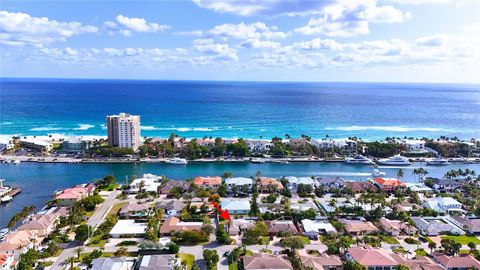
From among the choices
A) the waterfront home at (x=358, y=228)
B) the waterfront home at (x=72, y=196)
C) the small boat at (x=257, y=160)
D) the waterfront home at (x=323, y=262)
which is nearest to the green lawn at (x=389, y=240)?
the waterfront home at (x=358, y=228)

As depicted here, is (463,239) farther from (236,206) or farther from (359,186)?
(236,206)

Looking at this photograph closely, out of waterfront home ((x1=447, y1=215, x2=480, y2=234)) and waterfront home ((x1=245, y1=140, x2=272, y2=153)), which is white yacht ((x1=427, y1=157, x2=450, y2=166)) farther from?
waterfront home ((x1=245, y1=140, x2=272, y2=153))

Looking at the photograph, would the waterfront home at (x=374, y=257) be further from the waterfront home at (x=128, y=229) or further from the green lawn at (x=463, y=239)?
the waterfront home at (x=128, y=229)

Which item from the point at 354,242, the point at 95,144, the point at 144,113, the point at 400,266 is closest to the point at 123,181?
the point at 95,144

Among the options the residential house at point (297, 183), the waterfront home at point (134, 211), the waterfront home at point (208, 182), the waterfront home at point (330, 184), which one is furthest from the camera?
the waterfront home at point (208, 182)

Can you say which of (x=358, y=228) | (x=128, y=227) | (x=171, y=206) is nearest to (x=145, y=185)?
(x=171, y=206)
